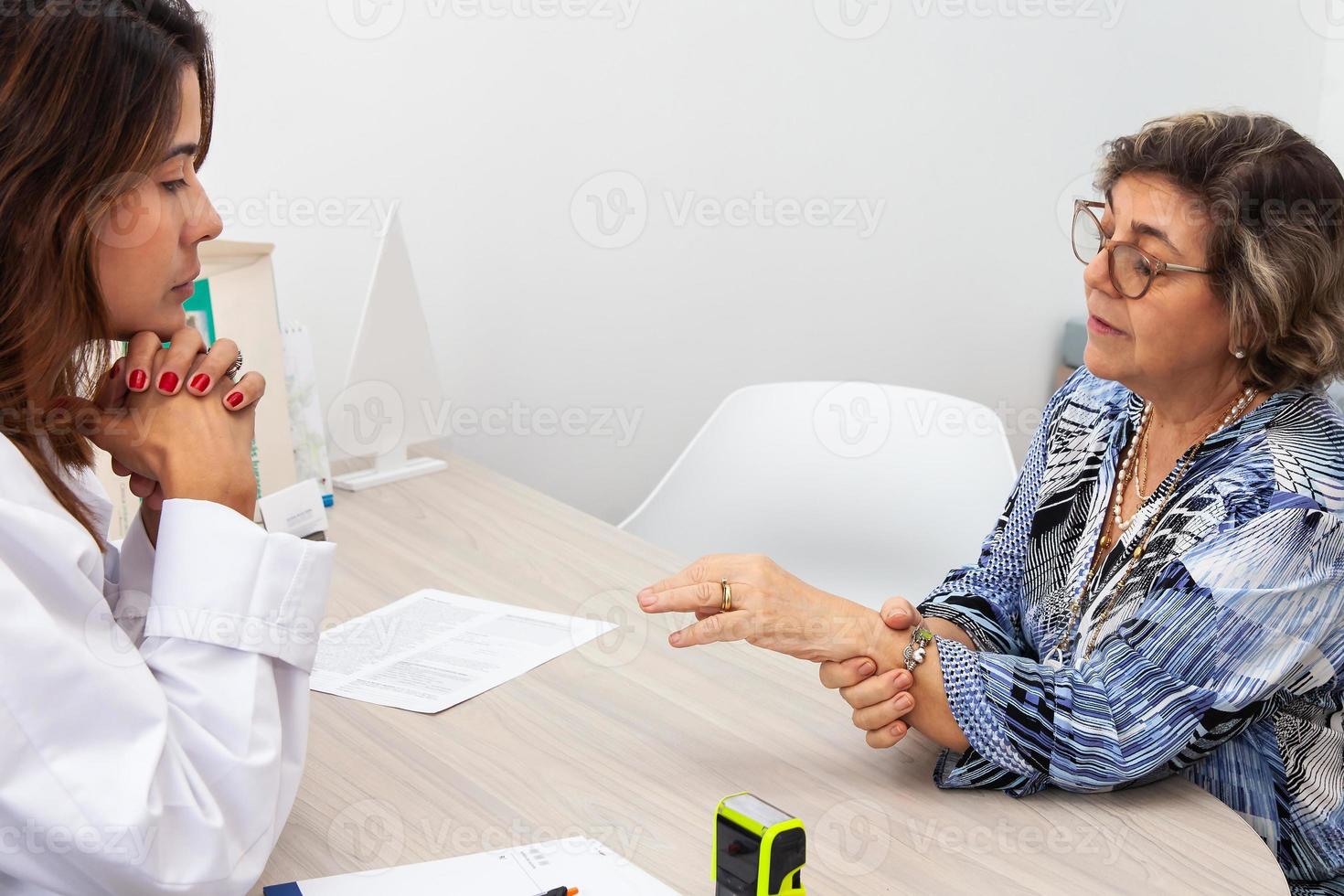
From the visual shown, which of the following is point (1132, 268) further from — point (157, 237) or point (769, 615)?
point (157, 237)

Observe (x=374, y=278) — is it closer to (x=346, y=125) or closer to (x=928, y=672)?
(x=346, y=125)

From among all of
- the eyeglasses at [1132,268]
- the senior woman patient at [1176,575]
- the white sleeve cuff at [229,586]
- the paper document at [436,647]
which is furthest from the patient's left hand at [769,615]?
the eyeglasses at [1132,268]

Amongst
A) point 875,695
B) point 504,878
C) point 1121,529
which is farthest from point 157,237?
point 1121,529

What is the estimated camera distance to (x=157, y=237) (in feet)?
3.23

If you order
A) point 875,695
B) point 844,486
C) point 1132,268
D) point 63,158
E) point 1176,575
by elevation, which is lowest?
point 844,486

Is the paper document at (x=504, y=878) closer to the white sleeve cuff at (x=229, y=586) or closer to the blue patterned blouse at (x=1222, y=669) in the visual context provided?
the white sleeve cuff at (x=229, y=586)

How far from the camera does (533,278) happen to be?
256 centimetres

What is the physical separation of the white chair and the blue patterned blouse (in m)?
0.69

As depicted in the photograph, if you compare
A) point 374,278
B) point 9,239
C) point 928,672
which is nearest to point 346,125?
point 374,278

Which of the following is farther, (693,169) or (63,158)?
(693,169)

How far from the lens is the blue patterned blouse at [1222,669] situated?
1.14 meters

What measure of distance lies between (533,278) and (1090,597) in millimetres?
1514

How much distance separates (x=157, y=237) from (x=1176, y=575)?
1021mm

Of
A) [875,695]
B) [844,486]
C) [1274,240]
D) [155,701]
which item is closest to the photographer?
[155,701]
